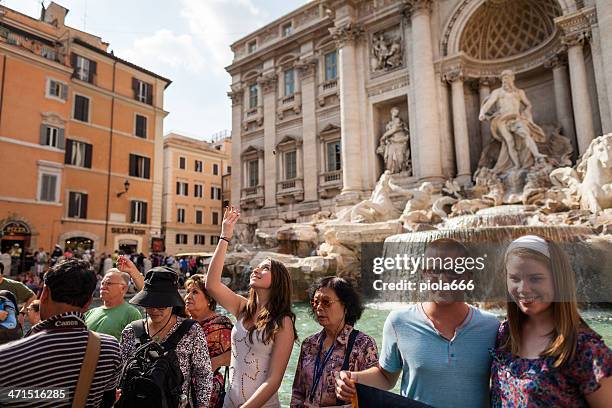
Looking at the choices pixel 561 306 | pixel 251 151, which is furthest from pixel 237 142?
pixel 561 306

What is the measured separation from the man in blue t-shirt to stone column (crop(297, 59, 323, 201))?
1823cm

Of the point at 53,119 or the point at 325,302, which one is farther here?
the point at 53,119

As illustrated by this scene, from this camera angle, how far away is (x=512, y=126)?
13.5 m

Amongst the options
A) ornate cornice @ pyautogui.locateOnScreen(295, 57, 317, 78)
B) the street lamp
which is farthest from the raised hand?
the street lamp

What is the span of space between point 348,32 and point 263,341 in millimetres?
17821

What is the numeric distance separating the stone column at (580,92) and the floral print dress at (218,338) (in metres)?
13.6

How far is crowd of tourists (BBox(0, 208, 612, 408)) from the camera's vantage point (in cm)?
137

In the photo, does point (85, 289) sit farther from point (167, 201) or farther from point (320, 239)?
point (167, 201)

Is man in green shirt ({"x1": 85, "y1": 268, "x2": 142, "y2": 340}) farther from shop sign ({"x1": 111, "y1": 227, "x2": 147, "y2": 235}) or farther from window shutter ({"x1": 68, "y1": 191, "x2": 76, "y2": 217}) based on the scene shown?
shop sign ({"x1": 111, "y1": 227, "x2": 147, "y2": 235})

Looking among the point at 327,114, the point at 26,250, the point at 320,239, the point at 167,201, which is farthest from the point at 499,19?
the point at 167,201

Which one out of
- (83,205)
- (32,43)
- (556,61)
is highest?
(32,43)

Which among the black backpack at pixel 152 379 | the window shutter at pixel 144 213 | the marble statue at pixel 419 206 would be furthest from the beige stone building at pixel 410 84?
the black backpack at pixel 152 379

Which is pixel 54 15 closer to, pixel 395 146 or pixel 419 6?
pixel 419 6

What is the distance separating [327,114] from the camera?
20.2 metres
